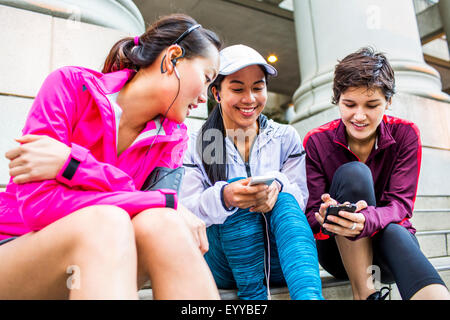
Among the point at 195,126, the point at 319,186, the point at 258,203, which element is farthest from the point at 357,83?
the point at 195,126

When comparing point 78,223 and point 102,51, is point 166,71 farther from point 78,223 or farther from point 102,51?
point 102,51

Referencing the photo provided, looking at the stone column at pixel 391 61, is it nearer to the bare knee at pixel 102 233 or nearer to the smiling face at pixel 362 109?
the smiling face at pixel 362 109

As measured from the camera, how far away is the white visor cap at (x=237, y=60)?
6.40 ft

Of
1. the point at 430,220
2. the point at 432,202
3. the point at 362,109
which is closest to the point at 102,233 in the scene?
the point at 362,109

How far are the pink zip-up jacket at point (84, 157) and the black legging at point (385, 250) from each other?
36.7 inches

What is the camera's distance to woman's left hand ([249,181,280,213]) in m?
1.58

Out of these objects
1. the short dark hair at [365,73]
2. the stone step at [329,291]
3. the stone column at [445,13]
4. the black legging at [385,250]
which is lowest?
the stone step at [329,291]

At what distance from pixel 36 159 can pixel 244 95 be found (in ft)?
4.45

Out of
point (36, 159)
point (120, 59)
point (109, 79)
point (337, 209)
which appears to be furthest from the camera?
point (337, 209)

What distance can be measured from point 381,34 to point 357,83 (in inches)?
109

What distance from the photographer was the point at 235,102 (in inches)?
81.5

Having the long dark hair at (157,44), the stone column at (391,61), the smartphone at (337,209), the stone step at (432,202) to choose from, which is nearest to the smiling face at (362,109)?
the smartphone at (337,209)

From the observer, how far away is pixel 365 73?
197cm

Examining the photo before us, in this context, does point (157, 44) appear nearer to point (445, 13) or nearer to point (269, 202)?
point (269, 202)
